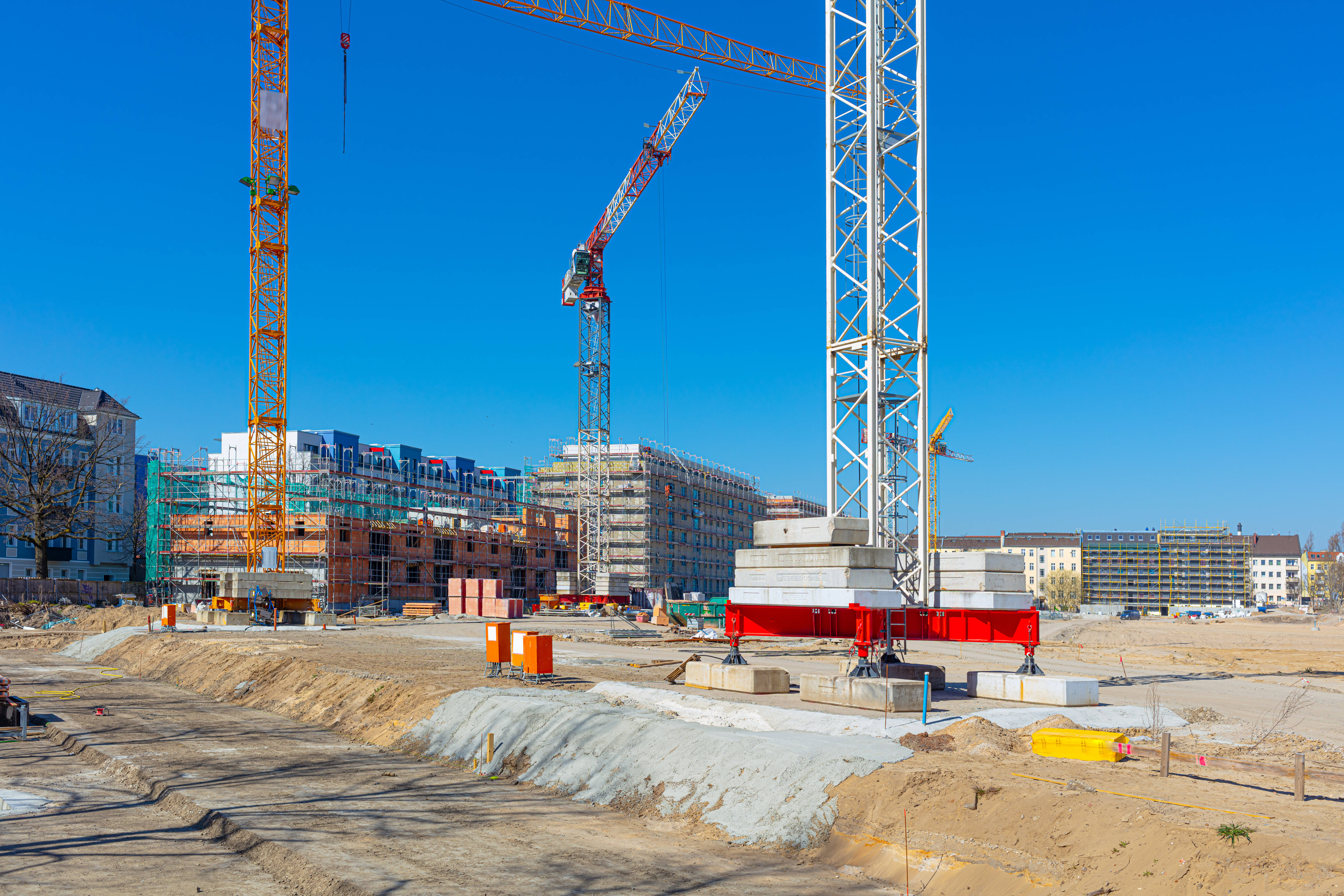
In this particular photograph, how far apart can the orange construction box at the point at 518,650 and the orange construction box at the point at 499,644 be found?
0.44ft

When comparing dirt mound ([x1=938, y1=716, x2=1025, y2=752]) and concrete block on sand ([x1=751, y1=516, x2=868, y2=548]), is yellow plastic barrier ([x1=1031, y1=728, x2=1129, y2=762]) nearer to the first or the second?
dirt mound ([x1=938, y1=716, x2=1025, y2=752])

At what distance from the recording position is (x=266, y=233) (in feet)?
181

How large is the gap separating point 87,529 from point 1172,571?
15580 centimetres

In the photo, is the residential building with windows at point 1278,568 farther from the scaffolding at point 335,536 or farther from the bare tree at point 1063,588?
the scaffolding at point 335,536

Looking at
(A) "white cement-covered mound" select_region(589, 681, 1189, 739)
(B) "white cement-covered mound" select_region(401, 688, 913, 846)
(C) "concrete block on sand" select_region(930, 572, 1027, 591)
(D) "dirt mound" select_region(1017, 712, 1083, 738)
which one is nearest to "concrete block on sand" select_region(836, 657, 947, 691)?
(C) "concrete block on sand" select_region(930, 572, 1027, 591)

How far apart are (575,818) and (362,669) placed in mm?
15215

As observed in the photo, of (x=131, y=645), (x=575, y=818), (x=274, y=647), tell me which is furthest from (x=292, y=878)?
(x=131, y=645)

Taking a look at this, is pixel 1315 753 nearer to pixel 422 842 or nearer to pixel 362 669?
pixel 422 842

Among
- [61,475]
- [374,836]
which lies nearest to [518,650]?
[374,836]

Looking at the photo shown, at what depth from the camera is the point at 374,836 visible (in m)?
10.9

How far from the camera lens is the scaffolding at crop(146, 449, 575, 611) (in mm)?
68625

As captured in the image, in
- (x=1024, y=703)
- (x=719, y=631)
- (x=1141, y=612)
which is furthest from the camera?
(x=1141, y=612)

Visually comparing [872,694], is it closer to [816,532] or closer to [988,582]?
[816,532]

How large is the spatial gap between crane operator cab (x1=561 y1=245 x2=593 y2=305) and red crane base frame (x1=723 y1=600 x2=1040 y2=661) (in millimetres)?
79312
